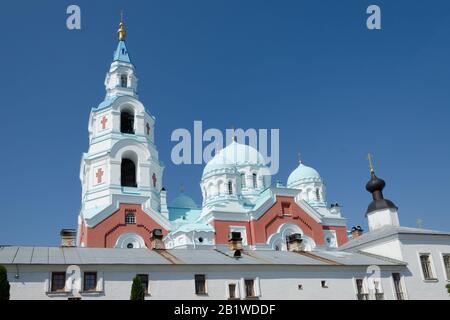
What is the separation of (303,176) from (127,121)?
1902 cm

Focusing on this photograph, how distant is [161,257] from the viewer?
18859mm

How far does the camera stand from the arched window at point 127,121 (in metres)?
38.2

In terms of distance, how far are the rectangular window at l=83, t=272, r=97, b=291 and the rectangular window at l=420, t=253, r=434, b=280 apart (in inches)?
595

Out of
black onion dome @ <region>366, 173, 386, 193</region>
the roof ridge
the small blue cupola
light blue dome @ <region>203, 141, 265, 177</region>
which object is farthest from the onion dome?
Answer: the small blue cupola

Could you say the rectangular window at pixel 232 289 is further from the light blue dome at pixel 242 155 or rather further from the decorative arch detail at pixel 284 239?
the light blue dome at pixel 242 155

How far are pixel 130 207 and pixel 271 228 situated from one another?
11076mm

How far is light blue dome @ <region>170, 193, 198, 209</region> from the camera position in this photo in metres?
41.2

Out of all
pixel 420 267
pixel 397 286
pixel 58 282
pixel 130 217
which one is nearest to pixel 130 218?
pixel 130 217

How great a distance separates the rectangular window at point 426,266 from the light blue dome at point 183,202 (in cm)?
2257

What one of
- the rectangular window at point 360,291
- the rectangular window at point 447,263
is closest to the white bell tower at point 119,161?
the rectangular window at point 360,291

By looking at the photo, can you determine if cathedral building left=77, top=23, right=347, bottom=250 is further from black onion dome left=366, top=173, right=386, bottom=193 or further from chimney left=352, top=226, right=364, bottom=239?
black onion dome left=366, top=173, right=386, bottom=193

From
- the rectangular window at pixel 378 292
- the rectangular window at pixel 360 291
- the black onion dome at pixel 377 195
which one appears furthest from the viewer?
the black onion dome at pixel 377 195

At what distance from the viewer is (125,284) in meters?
16.7
